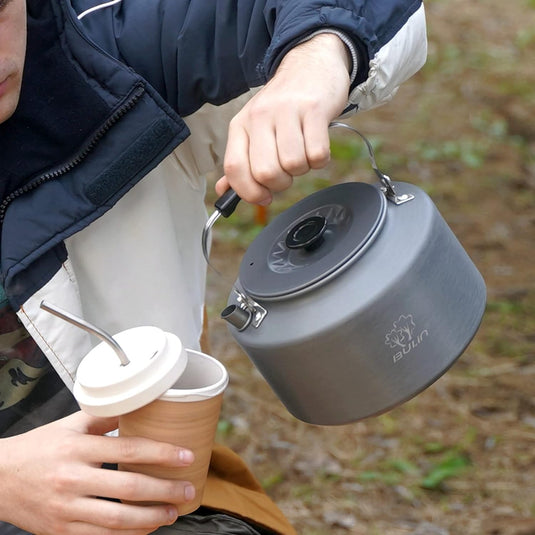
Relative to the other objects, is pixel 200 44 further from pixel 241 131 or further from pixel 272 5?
pixel 241 131

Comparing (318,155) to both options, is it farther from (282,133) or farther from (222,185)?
(222,185)

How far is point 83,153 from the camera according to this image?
4.77ft

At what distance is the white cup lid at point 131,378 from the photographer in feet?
3.43

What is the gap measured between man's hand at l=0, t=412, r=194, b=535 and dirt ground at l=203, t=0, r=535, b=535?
128cm

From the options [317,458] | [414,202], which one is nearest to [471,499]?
[317,458]

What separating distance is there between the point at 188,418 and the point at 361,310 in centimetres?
25

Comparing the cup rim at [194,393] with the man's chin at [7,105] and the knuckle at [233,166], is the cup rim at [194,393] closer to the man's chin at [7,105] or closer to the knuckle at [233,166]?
the knuckle at [233,166]

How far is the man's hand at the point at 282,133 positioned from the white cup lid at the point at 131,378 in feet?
0.69

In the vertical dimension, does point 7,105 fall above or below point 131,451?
above

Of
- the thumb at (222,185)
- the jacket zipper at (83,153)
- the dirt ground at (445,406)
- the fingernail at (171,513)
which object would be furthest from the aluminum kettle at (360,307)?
the dirt ground at (445,406)

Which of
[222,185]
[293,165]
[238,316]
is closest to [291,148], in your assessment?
[293,165]

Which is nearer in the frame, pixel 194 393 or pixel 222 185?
pixel 194 393

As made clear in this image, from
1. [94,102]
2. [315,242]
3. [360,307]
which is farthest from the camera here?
[94,102]

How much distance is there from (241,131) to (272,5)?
33cm
